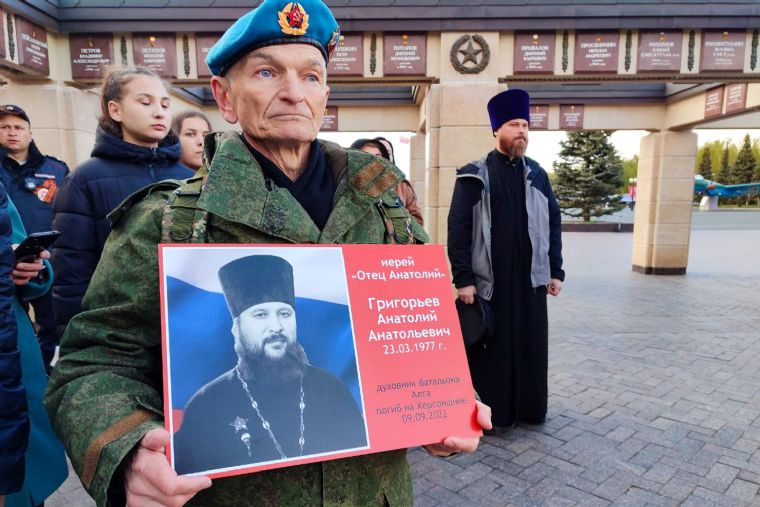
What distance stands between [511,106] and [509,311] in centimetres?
156

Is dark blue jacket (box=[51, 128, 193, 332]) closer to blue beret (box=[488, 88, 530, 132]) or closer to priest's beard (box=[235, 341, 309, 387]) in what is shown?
priest's beard (box=[235, 341, 309, 387])

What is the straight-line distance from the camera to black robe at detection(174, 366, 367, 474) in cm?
84

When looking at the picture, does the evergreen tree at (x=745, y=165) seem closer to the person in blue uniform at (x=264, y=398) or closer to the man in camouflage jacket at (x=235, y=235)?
the man in camouflage jacket at (x=235, y=235)

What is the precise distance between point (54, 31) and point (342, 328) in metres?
6.82

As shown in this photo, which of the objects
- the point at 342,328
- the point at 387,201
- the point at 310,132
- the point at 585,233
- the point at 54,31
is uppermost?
the point at 54,31

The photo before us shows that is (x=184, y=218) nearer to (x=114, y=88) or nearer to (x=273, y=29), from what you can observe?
(x=273, y=29)

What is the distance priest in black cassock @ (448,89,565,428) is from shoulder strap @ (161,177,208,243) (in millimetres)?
2666

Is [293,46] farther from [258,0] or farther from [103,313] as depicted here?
[258,0]

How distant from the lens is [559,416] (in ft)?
12.6

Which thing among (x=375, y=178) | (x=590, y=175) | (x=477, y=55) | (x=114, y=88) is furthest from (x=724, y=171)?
(x=375, y=178)

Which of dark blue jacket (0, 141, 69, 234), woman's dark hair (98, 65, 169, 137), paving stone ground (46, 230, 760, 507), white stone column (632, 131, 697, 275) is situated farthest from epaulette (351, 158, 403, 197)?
white stone column (632, 131, 697, 275)

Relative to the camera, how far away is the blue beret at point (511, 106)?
3.51 meters

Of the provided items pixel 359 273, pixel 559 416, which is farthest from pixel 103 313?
pixel 559 416

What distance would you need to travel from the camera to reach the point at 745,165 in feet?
168
